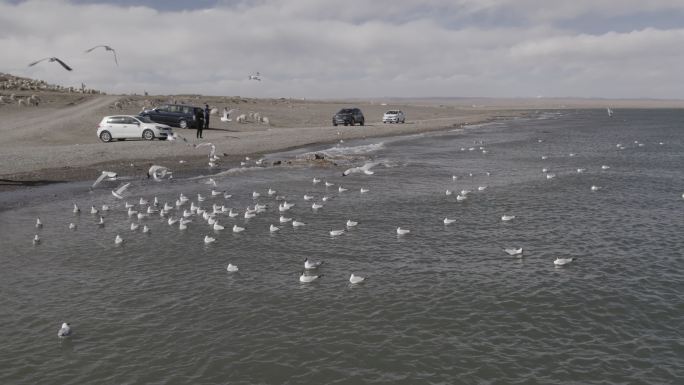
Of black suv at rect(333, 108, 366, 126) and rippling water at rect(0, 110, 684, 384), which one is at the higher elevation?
black suv at rect(333, 108, 366, 126)

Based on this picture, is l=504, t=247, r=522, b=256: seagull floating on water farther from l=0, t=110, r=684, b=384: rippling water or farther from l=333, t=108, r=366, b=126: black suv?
l=333, t=108, r=366, b=126: black suv

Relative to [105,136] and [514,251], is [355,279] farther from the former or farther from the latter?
[105,136]

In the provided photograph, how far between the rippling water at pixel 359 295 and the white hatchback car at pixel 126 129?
1736cm

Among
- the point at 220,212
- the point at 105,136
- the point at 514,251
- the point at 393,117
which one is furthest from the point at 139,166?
the point at 393,117

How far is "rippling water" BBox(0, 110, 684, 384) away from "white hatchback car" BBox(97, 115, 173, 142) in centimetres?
1736

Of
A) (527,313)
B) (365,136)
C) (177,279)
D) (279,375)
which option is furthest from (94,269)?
(365,136)

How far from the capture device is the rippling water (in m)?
10.7

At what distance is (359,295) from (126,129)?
112ft

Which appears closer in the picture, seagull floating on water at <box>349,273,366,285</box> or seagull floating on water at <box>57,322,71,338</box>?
seagull floating on water at <box>57,322,71,338</box>

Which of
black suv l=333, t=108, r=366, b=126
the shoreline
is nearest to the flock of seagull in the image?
the shoreline

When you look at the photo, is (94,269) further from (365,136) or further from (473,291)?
(365,136)

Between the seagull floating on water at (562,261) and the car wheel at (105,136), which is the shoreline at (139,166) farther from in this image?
the seagull floating on water at (562,261)

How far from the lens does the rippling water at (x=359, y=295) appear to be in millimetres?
10672

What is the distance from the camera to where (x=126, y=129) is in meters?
42.7
